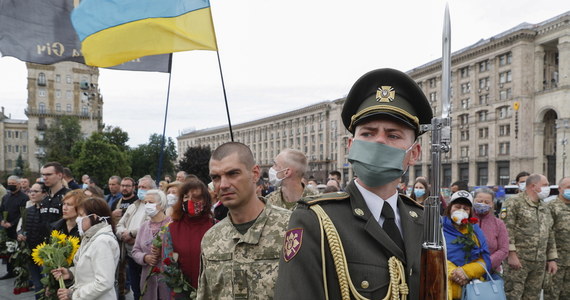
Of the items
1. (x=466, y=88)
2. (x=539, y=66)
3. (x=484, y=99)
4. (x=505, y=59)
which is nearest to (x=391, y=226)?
(x=539, y=66)

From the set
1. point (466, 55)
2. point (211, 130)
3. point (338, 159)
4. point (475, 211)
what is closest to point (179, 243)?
point (475, 211)

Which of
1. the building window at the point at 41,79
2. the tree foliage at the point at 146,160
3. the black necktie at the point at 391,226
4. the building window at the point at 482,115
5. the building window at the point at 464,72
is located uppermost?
the building window at the point at 41,79

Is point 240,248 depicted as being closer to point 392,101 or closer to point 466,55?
point 392,101

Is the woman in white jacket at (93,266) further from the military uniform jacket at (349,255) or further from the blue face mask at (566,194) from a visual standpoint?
the blue face mask at (566,194)

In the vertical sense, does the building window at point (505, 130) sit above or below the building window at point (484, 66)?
below

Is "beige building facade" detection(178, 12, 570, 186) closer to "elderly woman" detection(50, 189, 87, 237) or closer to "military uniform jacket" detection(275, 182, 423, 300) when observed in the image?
"elderly woman" detection(50, 189, 87, 237)

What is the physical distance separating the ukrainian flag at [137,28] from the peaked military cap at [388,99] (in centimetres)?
428

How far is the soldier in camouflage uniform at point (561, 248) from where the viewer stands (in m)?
6.77

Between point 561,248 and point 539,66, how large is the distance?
55970 millimetres

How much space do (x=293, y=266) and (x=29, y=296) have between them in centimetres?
803

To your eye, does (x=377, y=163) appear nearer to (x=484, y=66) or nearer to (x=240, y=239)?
(x=240, y=239)

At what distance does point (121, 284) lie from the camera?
5996 millimetres

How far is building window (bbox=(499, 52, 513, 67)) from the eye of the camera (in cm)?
5475

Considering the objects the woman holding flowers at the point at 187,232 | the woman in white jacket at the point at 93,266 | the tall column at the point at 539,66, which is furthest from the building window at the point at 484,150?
the woman in white jacket at the point at 93,266
